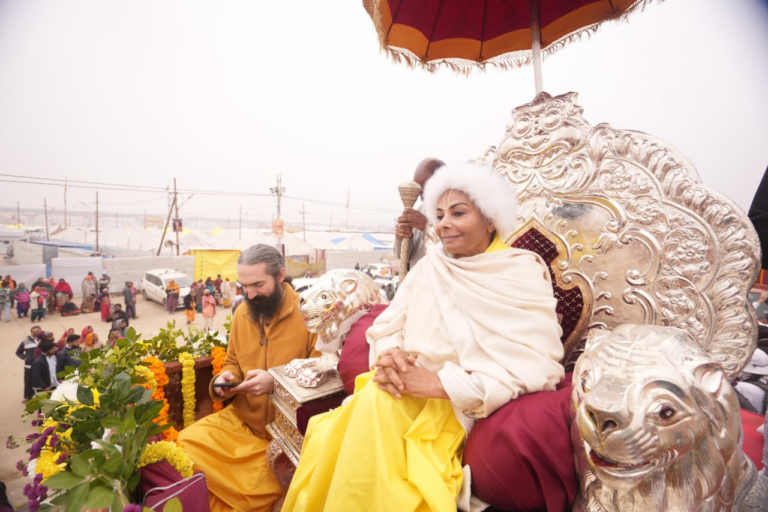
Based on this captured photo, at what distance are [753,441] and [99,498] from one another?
2.81 m

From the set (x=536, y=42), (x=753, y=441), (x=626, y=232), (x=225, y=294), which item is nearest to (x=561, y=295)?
(x=626, y=232)

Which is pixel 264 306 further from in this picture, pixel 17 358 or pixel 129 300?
pixel 129 300

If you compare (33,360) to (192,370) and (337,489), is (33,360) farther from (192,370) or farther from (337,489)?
(337,489)

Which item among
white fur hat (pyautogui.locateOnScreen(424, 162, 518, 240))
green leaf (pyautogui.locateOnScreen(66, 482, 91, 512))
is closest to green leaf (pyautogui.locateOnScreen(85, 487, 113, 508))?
green leaf (pyautogui.locateOnScreen(66, 482, 91, 512))

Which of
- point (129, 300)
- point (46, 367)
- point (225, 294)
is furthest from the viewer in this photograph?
point (225, 294)

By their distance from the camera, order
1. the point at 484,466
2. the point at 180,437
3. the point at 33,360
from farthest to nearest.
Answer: the point at 33,360, the point at 180,437, the point at 484,466

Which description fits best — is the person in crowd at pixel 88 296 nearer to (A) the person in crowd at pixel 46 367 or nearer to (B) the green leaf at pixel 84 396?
(A) the person in crowd at pixel 46 367

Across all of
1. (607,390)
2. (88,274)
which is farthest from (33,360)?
(88,274)

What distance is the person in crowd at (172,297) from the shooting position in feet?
44.8

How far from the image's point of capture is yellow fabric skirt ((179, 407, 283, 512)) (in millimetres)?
1975

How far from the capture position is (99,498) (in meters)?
1.05

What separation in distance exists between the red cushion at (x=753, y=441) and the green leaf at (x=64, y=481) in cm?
275

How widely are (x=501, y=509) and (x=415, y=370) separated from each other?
0.57 metres

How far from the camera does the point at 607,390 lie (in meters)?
0.90
